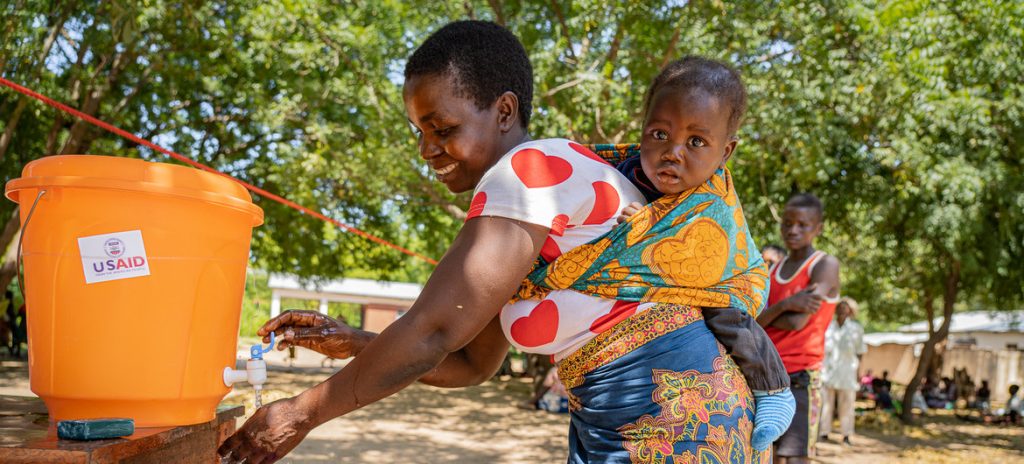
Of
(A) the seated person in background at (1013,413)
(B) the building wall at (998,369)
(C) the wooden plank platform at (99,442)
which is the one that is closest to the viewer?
(C) the wooden plank platform at (99,442)

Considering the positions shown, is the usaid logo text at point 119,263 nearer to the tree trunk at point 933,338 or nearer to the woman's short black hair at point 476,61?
the woman's short black hair at point 476,61

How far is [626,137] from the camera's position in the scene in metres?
10.2

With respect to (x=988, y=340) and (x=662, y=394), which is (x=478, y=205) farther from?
(x=988, y=340)

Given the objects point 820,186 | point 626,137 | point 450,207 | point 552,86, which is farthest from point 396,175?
point 820,186

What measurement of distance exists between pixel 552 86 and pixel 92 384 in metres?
9.06

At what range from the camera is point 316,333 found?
69.2 inches

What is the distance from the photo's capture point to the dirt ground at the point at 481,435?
25.5ft

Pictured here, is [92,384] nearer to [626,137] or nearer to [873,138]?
[626,137]

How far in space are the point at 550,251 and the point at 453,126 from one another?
0.34 meters

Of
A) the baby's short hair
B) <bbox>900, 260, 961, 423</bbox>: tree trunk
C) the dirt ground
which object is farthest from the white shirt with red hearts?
<bbox>900, 260, 961, 423</bbox>: tree trunk

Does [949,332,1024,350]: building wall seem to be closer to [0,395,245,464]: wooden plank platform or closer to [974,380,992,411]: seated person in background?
[974,380,992,411]: seated person in background

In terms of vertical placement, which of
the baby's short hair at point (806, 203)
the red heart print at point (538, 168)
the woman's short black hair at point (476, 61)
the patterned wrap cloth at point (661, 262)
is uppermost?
the baby's short hair at point (806, 203)

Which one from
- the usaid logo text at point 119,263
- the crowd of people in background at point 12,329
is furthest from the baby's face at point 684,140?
the crowd of people in background at point 12,329

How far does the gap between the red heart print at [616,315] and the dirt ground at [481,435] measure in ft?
16.8
